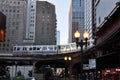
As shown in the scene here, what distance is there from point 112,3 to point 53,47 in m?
96.4

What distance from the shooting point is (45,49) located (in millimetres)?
122188

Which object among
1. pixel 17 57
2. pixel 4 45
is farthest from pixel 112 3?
pixel 4 45

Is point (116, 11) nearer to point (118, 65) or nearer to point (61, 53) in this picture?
point (118, 65)

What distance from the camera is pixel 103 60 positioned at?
24.1 meters

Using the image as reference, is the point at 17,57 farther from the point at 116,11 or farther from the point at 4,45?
the point at 116,11

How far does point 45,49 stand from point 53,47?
306cm

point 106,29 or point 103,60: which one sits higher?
point 106,29

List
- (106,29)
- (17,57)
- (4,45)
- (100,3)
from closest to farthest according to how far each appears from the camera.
→ 1. (106,29)
2. (100,3)
3. (17,57)
4. (4,45)

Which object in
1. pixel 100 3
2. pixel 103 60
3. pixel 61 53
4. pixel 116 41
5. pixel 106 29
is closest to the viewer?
pixel 116 41

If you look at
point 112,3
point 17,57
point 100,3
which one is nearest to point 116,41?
point 112,3

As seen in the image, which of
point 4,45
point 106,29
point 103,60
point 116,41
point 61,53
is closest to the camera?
point 116,41

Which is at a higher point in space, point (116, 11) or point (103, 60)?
point (116, 11)

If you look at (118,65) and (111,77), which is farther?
(111,77)

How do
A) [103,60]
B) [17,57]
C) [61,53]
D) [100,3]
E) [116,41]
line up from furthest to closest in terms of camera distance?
[17,57]
[61,53]
[100,3]
[103,60]
[116,41]
